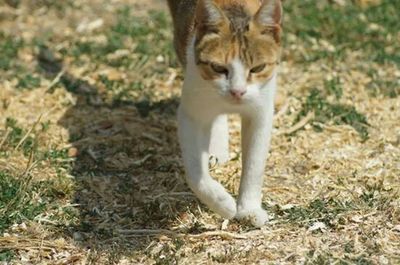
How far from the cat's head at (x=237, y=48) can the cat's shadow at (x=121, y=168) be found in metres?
0.92

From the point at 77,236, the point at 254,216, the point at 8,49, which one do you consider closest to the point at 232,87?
the point at 254,216

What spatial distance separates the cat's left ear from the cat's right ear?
0.61 feet

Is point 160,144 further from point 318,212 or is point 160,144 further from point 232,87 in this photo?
point 232,87

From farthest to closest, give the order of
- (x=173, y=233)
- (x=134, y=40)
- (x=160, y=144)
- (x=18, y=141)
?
(x=134, y=40), (x=160, y=144), (x=18, y=141), (x=173, y=233)

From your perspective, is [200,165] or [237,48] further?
[200,165]

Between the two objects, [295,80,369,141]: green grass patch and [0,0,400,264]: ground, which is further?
[295,80,369,141]: green grass patch

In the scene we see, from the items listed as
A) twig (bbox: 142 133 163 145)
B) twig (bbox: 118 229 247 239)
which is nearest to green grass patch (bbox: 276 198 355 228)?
twig (bbox: 118 229 247 239)

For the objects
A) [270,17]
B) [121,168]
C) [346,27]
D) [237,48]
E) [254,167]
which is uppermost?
[270,17]

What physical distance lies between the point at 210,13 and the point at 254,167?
87 centimetres

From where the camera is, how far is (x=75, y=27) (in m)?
7.79

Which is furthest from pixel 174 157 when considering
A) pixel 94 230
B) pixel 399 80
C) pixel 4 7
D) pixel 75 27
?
pixel 4 7

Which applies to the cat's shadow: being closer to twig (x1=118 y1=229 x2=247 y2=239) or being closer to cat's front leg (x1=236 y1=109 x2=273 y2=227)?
twig (x1=118 y1=229 x2=247 y2=239)

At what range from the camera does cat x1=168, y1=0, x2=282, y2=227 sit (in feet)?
14.1

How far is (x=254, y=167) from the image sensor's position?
4.70 meters
